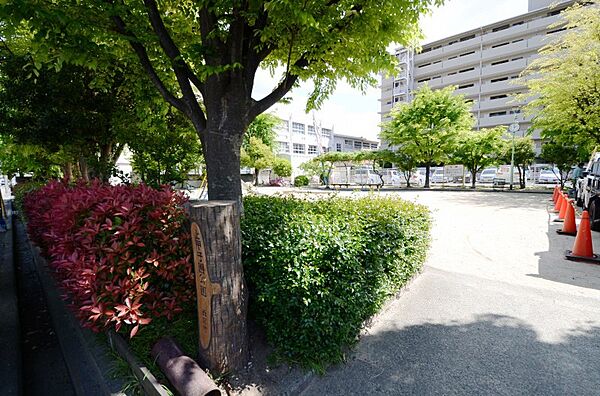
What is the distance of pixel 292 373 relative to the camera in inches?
93.3

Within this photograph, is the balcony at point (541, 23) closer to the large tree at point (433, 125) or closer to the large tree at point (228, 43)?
the large tree at point (433, 125)

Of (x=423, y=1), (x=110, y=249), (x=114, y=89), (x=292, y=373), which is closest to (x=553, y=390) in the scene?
(x=292, y=373)

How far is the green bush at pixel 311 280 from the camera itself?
2.34m

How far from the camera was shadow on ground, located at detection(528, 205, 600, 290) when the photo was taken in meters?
4.26

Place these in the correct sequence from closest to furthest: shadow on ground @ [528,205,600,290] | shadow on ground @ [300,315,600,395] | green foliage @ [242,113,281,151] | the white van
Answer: shadow on ground @ [300,315,600,395]
shadow on ground @ [528,205,600,290]
the white van
green foliage @ [242,113,281,151]

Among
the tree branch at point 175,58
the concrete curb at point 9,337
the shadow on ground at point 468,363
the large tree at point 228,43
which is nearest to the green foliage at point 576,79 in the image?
the large tree at point 228,43

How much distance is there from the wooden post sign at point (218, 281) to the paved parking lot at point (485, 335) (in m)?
0.73

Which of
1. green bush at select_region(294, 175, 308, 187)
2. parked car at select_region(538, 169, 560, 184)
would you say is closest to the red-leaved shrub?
green bush at select_region(294, 175, 308, 187)

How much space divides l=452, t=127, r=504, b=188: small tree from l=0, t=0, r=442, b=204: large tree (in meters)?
20.3

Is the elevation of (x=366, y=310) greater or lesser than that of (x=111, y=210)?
lesser

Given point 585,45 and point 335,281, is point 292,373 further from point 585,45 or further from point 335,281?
point 585,45

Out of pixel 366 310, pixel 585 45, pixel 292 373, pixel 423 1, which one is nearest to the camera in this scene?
pixel 292 373

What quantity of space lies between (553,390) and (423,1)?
4.08 metres

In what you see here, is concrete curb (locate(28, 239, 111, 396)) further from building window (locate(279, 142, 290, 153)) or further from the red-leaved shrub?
building window (locate(279, 142, 290, 153))
